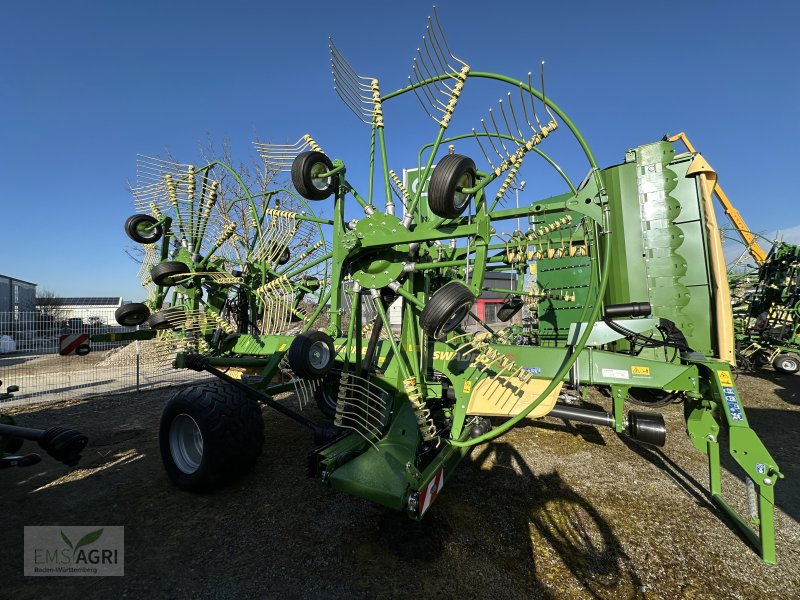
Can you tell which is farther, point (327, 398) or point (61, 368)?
point (61, 368)

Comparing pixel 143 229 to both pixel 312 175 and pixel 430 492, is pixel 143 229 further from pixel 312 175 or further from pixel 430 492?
pixel 430 492

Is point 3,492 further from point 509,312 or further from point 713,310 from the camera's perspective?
point 713,310

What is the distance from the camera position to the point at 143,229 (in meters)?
4.99

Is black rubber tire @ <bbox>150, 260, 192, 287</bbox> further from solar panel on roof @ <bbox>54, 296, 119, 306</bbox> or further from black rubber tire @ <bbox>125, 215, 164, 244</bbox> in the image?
solar panel on roof @ <bbox>54, 296, 119, 306</bbox>

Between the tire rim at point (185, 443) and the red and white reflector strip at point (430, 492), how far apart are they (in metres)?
2.62

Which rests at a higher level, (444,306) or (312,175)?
(312,175)

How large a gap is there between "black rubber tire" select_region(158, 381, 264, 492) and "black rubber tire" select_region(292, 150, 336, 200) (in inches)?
87.8

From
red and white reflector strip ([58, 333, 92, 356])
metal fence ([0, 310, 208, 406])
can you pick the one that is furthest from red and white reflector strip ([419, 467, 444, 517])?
metal fence ([0, 310, 208, 406])

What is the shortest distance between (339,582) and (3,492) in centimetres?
383

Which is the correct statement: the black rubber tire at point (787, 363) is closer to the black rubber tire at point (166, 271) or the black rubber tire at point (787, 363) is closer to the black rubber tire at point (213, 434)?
the black rubber tire at point (213, 434)

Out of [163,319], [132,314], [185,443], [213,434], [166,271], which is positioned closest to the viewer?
[213,434]

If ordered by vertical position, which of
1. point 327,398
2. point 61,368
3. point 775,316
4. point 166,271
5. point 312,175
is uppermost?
point 312,175

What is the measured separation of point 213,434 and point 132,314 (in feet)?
8.55

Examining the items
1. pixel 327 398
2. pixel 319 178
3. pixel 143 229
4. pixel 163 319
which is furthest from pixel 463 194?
pixel 327 398
